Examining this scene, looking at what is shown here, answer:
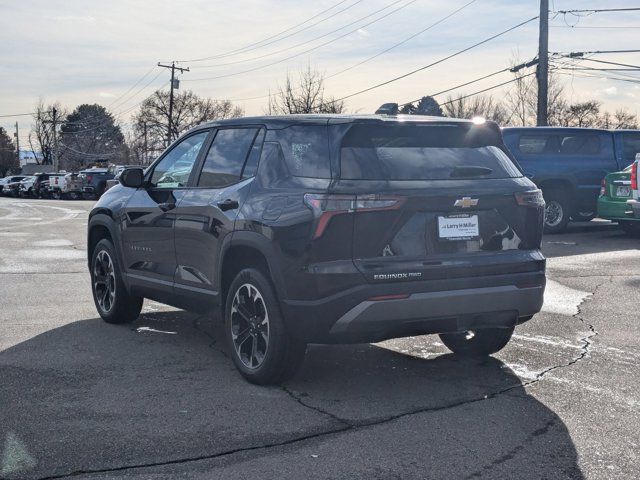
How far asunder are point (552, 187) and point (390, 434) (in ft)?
41.3

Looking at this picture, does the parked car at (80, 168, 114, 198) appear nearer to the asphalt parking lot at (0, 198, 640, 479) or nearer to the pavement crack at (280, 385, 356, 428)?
the asphalt parking lot at (0, 198, 640, 479)

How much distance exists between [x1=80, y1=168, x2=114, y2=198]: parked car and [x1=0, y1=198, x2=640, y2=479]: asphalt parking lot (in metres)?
42.1

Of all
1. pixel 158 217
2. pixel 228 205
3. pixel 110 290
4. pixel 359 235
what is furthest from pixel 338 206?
pixel 110 290

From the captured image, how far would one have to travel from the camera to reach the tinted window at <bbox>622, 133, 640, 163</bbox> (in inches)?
654

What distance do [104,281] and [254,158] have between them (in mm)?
2692

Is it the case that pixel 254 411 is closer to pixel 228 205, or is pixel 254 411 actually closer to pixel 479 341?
pixel 228 205

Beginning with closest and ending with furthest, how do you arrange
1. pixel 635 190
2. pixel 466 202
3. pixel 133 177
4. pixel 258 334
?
pixel 466 202 → pixel 258 334 → pixel 133 177 → pixel 635 190

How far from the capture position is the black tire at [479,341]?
240 inches

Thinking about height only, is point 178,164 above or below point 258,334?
above

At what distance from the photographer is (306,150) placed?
17.2ft

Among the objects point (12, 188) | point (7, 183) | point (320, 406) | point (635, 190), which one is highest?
point (7, 183)

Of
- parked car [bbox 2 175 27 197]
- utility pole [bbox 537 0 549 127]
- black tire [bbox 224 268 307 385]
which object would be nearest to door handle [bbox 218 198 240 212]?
black tire [bbox 224 268 307 385]

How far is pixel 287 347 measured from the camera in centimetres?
518

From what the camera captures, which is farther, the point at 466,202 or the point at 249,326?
the point at 249,326
